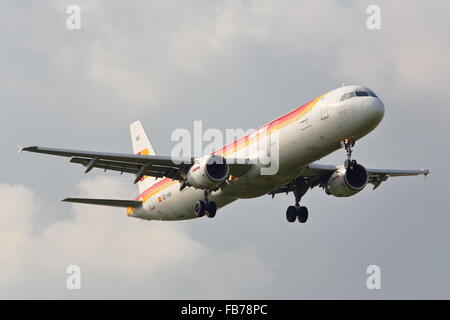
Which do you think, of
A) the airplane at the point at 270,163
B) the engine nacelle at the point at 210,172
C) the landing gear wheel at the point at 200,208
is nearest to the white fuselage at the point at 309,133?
the airplane at the point at 270,163

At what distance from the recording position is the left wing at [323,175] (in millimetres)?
52688

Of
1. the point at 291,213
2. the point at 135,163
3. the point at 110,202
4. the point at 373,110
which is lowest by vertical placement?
the point at 291,213

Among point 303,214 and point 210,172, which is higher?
point 210,172

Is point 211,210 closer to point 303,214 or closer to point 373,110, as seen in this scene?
point 303,214

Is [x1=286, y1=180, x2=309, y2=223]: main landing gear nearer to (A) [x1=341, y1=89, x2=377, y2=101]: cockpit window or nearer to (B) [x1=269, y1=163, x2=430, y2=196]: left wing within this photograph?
(B) [x1=269, y1=163, x2=430, y2=196]: left wing

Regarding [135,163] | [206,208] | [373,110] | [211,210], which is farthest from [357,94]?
[135,163]

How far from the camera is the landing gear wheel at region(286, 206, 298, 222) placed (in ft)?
180

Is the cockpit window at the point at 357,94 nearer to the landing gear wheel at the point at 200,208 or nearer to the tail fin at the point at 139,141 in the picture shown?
the landing gear wheel at the point at 200,208

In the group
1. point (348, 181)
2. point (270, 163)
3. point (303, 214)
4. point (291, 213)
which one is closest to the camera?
point (270, 163)

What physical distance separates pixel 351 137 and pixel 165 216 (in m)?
16.3

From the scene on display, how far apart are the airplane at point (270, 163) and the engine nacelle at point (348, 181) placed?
6 centimetres

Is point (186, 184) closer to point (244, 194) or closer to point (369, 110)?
point (244, 194)

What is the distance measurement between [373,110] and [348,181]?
27.4 ft

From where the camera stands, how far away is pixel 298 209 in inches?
2158
